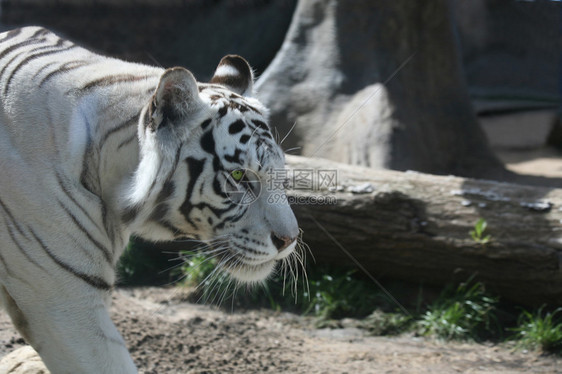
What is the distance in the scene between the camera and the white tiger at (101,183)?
2.19 m

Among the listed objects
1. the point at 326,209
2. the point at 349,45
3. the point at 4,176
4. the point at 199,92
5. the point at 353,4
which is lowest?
the point at 326,209

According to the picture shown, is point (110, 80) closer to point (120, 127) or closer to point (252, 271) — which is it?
point (120, 127)

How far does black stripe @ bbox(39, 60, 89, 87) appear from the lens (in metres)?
2.37

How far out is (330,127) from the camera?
19.3 feet

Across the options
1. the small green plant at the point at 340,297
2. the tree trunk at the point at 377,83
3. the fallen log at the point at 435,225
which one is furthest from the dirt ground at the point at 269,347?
the tree trunk at the point at 377,83

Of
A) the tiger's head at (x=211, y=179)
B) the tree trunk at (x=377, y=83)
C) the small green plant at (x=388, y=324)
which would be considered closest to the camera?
the tiger's head at (x=211, y=179)

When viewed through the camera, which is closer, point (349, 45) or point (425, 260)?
point (425, 260)

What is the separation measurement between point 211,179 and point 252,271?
46 centimetres

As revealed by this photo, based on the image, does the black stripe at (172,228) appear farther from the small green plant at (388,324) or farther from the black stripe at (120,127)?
the small green plant at (388,324)

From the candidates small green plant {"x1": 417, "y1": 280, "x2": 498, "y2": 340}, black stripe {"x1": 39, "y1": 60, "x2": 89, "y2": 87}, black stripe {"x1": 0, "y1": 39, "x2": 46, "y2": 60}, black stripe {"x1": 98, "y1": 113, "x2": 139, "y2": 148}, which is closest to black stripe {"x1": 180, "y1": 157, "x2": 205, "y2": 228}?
black stripe {"x1": 98, "y1": 113, "x2": 139, "y2": 148}

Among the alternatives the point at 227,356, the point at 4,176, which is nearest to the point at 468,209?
the point at 227,356

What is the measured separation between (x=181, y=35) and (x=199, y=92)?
7431mm

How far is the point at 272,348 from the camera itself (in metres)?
3.85

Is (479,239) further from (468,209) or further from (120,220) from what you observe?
(120,220)
